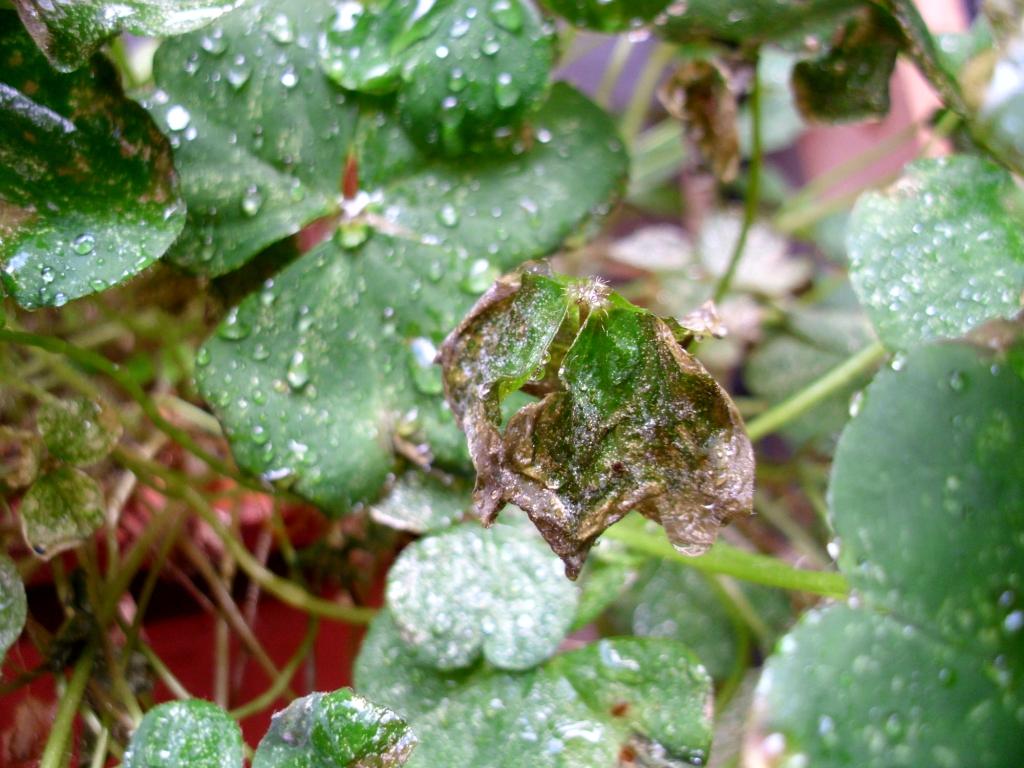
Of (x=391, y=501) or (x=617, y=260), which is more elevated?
(x=391, y=501)

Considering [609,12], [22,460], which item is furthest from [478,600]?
[609,12]

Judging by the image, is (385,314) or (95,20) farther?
(385,314)

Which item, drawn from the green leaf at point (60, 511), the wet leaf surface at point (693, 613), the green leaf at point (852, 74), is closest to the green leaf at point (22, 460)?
the green leaf at point (60, 511)

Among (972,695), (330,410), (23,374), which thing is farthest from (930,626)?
(23,374)

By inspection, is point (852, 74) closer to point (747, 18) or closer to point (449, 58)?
point (747, 18)

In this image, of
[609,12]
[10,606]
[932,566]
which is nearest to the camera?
[932,566]

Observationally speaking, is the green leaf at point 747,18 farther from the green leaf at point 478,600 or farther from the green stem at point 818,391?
the green leaf at point 478,600

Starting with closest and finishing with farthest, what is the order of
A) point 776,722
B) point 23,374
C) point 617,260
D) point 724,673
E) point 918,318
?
point 776,722, point 918,318, point 23,374, point 724,673, point 617,260

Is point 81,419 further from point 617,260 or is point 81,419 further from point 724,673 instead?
point 617,260
